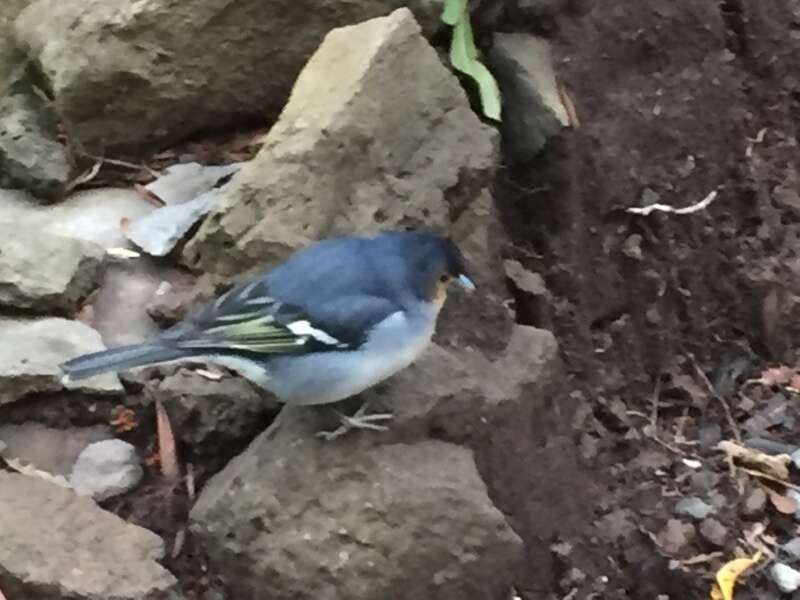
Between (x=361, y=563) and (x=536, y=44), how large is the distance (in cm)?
162

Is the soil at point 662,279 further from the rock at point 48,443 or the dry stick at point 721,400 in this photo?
the rock at point 48,443

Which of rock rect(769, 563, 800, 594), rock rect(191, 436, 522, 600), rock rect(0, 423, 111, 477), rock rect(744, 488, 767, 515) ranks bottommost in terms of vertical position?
rock rect(769, 563, 800, 594)

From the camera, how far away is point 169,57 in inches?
138

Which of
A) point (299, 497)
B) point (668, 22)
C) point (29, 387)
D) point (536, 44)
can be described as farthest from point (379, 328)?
point (668, 22)

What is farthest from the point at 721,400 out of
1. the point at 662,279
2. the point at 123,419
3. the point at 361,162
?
the point at 123,419

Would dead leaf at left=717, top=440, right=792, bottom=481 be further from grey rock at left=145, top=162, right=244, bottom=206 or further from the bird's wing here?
grey rock at left=145, top=162, right=244, bottom=206

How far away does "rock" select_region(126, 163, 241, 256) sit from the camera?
327 cm

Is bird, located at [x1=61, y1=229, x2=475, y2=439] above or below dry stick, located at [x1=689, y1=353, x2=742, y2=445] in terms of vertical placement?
above

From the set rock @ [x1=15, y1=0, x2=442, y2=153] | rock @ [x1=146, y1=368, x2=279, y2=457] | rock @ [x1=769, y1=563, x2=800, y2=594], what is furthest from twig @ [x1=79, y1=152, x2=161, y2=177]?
rock @ [x1=769, y1=563, x2=800, y2=594]

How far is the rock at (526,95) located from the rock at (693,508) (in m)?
0.97

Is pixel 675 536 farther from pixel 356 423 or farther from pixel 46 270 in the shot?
pixel 46 270

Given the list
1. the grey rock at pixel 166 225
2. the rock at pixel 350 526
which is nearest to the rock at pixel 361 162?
the grey rock at pixel 166 225

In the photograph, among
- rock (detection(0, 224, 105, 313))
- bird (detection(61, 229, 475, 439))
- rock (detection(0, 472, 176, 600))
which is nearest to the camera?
rock (detection(0, 472, 176, 600))

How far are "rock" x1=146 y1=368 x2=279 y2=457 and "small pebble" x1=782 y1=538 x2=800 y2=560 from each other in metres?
1.32
